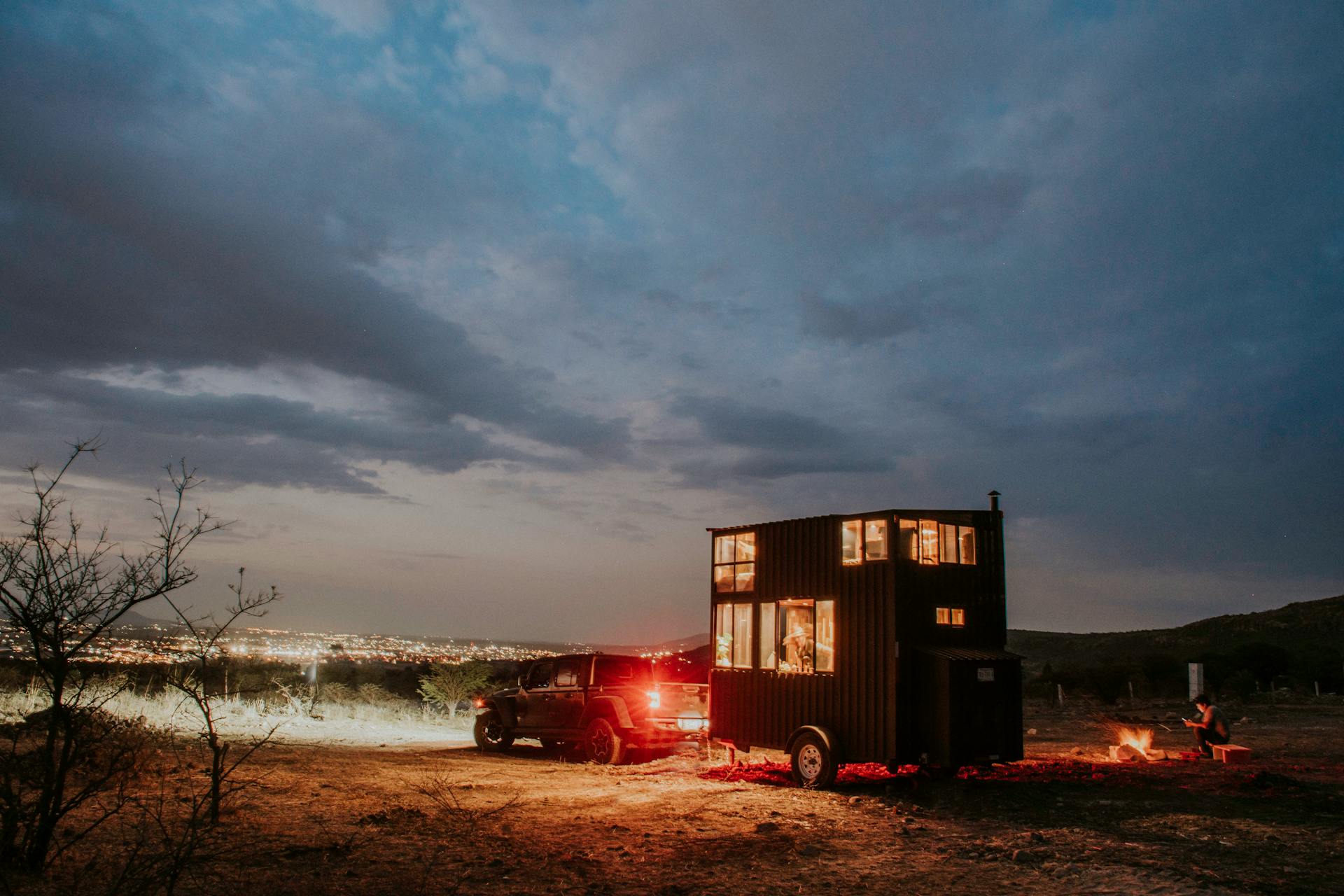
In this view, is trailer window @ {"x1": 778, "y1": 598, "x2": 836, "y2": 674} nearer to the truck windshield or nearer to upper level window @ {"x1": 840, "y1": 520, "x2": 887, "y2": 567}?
upper level window @ {"x1": 840, "y1": 520, "x2": 887, "y2": 567}

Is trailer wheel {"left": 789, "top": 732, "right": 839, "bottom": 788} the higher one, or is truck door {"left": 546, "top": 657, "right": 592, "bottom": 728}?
truck door {"left": 546, "top": 657, "right": 592, "bottom": 728}

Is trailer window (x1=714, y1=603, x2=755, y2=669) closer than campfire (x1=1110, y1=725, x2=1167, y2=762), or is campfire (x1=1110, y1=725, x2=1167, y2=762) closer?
trailer window (x1=714, y1=603, x2=755, y2=669)

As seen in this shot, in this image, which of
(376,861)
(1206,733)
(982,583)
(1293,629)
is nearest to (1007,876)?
(376,861)

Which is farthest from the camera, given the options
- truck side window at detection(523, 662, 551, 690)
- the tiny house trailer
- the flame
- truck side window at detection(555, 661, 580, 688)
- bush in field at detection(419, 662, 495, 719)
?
bush in field at detection(419, 662, 495, 719)

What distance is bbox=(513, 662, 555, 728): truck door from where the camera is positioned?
1622cm

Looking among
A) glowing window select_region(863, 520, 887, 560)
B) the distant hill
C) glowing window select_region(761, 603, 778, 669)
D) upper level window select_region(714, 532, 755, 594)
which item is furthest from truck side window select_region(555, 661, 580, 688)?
the distant hill

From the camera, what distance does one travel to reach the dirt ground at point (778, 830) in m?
7.18

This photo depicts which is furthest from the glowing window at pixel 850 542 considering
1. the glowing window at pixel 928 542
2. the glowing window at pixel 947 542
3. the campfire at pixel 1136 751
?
the campfire at pixel 1136 751

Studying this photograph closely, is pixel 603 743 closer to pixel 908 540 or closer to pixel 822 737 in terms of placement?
pixel 822 737

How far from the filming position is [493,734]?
1719 centimetres

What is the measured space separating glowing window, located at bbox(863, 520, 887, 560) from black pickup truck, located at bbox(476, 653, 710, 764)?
4.26 m

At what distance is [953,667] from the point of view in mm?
11953

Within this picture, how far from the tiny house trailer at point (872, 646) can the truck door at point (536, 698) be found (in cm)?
334

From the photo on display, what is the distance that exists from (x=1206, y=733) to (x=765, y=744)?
293 inches
